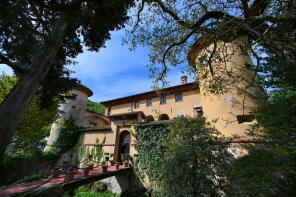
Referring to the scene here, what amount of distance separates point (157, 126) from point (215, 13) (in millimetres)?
10518

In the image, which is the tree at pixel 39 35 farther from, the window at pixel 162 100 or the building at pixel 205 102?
the window at pixel 162 100

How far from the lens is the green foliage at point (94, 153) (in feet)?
61.5

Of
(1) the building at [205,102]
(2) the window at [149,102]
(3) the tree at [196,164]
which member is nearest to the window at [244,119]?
(1) the building at [205,102]

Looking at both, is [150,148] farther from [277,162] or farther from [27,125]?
[27,125]

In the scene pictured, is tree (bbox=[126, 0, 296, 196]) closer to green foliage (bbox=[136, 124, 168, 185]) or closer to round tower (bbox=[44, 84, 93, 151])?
green foliage (bbox=[136, 124, 168, 185])

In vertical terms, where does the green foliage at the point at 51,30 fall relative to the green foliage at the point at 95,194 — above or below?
above

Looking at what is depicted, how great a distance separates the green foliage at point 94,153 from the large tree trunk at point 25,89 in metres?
12.2

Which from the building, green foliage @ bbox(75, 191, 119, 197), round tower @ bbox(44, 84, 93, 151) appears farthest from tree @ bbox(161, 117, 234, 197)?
round tower @ bbox(44, 84, 93, 151)

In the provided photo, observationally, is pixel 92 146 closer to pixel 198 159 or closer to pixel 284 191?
pixel 198 159

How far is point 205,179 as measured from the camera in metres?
9.95

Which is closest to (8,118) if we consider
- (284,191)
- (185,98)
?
(284,191)

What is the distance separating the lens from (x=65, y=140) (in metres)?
21.3

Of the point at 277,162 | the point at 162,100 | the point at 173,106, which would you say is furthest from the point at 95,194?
the point at 162,100

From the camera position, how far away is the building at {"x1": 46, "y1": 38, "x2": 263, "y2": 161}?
9.96 meters
